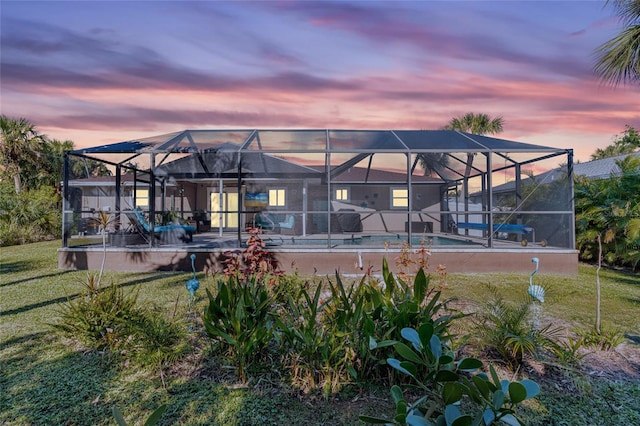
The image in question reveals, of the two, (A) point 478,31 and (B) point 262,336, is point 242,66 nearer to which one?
(A) point 478,31

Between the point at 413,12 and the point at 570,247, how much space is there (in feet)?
20.3

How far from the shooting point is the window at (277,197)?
11078mm

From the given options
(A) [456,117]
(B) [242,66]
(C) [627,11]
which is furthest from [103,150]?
(A) [456,117]

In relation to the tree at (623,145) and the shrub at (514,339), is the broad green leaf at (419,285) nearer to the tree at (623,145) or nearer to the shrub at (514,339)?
the shrub at (514,339)

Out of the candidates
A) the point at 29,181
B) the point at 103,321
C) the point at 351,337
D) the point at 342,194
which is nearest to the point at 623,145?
the point at 342,194

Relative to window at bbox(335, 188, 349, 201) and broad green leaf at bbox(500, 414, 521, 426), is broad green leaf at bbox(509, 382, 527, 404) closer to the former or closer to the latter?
broad green leaf at bbox(500, 414, 521, 426)

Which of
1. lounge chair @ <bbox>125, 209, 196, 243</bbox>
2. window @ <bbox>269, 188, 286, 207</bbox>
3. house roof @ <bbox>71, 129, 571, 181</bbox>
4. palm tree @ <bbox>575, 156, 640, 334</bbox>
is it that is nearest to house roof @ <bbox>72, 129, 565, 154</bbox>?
house roof @ <bbox>71, 129, 571, 181</bbox>

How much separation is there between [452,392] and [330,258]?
7069 millimetres

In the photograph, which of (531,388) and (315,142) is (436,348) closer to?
(531,388)

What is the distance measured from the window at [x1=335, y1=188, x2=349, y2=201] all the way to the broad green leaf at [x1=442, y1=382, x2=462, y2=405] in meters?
13.1

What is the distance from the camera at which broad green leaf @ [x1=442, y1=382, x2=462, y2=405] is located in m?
1.03

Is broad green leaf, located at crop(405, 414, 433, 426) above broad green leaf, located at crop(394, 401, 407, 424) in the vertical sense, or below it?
above

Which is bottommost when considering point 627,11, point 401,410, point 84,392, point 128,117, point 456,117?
point 84,392

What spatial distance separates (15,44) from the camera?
7578 mm
